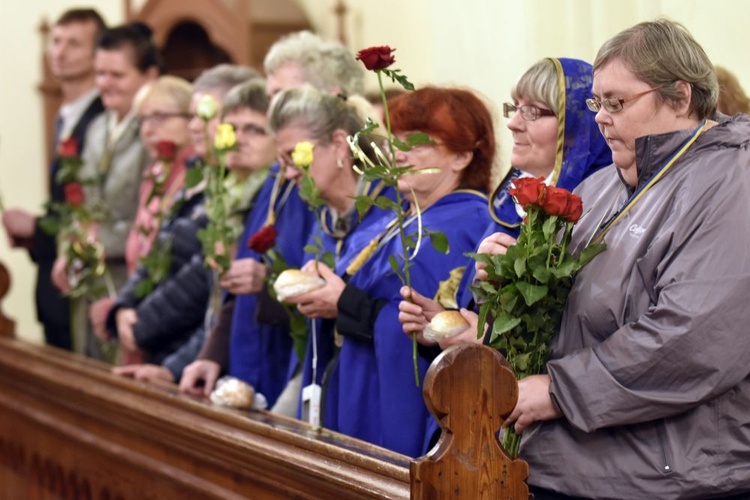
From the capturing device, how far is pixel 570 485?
265 centimetres

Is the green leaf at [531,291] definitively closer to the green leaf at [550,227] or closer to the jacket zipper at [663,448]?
the green leaf at [550,227]

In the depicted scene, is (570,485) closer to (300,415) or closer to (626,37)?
(626,37)

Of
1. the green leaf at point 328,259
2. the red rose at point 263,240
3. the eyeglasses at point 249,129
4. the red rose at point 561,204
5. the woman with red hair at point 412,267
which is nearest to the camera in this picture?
the red rose at point 561,204

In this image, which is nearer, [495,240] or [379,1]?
[495,240]

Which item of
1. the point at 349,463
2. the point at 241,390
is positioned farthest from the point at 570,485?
the point at 241,390

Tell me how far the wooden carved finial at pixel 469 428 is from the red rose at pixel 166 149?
303 cm

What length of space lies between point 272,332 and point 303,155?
108 cm

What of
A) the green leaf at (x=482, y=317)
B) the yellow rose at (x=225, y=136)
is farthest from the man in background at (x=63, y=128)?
the green leaf at (x=482, y=317)

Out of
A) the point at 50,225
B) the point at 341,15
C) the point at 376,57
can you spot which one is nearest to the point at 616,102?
the point at 376,57

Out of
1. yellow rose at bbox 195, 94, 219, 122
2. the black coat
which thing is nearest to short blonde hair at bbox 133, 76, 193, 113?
the black coat

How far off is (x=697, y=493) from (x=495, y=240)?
73 centimetres

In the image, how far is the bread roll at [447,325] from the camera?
10.1 feet

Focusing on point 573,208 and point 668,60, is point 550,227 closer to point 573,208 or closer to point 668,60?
point 573,208

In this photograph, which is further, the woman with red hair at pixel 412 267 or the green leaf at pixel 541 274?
the woman with red hair at pixel 412 267
